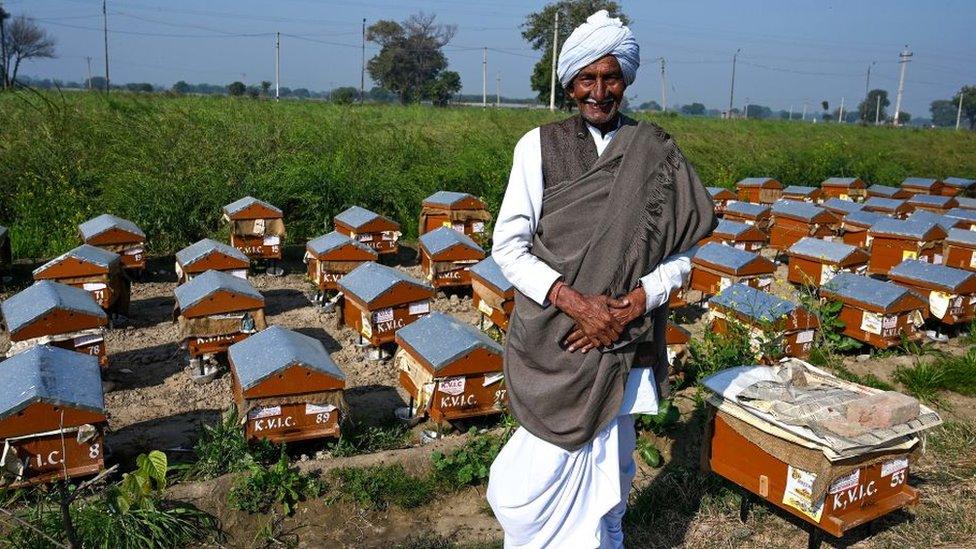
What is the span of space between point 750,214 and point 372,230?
21.2ft

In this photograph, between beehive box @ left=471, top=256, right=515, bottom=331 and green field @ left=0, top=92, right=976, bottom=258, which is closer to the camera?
beehive box @ left=471, top=256, right=515, bottom=331

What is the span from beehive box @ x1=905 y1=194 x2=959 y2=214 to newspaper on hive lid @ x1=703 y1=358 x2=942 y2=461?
11.7 m

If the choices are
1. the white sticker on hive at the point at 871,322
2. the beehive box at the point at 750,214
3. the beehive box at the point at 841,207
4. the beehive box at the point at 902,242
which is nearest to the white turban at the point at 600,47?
the white sticker on hive at the point at 871,322

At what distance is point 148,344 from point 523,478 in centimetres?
555

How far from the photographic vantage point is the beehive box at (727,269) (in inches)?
299

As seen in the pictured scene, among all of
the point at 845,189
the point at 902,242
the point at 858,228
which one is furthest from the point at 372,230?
the point at 845,189

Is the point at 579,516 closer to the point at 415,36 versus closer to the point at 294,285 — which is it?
the point at 294,285

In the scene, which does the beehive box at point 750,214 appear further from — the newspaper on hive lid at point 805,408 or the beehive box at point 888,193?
the newspaper on hive lid at point 805,408

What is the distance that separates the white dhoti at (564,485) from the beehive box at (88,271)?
5.45 metres

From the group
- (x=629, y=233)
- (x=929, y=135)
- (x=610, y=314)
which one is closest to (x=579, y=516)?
(x=610, y=314)

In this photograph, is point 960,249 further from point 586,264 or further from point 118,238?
point 118,238

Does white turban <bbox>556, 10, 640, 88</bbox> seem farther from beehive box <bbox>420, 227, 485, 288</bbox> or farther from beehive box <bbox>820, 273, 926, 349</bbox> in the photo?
beehive box <bbox>420, 227, 485, 288</bbox>

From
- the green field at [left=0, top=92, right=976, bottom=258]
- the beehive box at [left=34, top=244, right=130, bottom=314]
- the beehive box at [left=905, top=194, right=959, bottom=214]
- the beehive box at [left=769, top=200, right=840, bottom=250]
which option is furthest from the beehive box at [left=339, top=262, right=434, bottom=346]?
the beehive box at [left=905, top=194, right=959, bottom=214]

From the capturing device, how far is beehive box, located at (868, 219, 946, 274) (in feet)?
29.5
